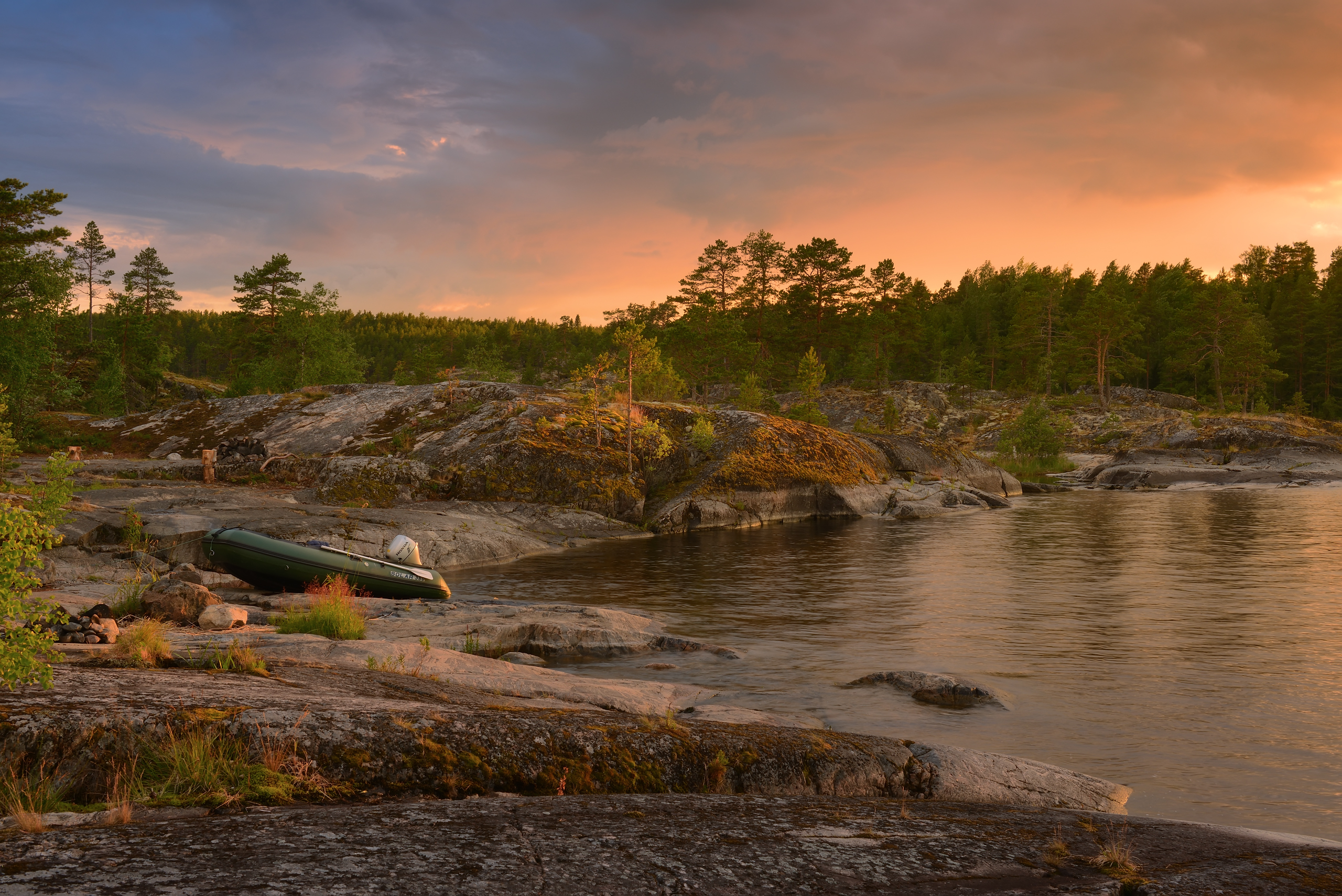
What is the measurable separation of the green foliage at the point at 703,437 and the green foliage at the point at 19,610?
37.5m

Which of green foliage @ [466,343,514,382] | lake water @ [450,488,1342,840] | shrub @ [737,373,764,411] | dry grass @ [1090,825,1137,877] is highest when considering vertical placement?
green foliage @ [466,343,514,382]

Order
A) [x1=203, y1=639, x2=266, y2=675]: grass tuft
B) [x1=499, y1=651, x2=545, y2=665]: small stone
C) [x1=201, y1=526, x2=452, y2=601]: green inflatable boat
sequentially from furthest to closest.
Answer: [x1=201, y1=526, x2=452, y2=601]: green inflatable boat, [x1=499, y1=651, x2=545, y2=665]: small stone, [x1=203, y1=639, x2=266, y2=675]: grass tuft

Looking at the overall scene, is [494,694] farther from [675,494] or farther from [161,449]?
[161,449]

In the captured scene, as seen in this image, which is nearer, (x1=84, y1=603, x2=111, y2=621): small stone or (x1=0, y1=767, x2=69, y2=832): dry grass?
(x1=0, y1=767, x2=69, y2=832): dry grass

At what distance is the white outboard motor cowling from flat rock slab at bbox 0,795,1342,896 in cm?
1670

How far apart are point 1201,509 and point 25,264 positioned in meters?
67.5

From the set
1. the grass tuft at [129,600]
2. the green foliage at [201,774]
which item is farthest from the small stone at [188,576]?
the green foliage at [201,774]

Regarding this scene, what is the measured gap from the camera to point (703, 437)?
43.4 m

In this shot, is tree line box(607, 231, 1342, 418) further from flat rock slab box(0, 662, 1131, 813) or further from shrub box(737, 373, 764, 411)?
flat rock slab box(0, 662, 1131, 813)

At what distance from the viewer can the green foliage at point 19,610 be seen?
5746 mm

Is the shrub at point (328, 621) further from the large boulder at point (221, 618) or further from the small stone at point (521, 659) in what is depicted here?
the small stone at point (521, 659)

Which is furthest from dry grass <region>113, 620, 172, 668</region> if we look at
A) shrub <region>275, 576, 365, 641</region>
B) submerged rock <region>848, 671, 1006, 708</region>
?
submerged rock <region>848, 671, 1006, 708</region>

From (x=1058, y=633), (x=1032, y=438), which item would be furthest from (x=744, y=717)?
(x=1032, y=438)

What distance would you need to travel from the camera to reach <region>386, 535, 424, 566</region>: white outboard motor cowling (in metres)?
21.3
